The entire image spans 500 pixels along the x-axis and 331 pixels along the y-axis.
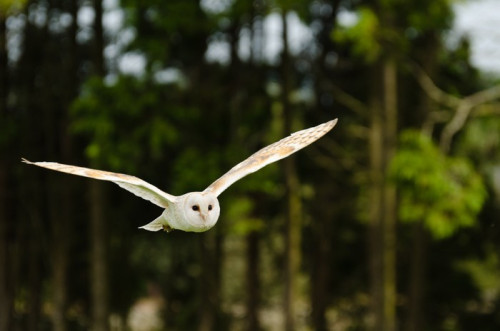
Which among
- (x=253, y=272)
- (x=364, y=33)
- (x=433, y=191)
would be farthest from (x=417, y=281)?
(x=364, y=33)

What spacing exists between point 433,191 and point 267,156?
19.3ft

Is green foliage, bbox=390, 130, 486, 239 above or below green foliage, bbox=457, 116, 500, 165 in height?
below

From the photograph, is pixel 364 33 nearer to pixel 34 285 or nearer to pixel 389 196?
pixel 389 196

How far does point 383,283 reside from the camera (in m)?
13.1

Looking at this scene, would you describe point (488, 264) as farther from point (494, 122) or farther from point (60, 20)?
point (60, 20)

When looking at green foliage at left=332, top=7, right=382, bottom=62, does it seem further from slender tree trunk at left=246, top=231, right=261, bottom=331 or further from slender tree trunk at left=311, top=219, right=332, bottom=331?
slender tree trunk at left=311, top=219, right=332, bottom=331

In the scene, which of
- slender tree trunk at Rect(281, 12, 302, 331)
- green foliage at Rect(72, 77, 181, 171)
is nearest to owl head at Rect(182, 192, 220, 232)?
green foliage at Rect(72, 77, 181, 171)

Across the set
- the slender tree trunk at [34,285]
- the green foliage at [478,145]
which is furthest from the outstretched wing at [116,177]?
the slender tree trunk at [34,285]

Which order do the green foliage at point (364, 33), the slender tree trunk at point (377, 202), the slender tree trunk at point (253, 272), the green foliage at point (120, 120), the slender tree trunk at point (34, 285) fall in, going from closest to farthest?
the green foliage at point (364, 33) < the green foliage at point (120, 120) < the slender tree trunk at point (377, 202) < the slender tree trunk at point (34, 285) < the slender tree trunk at point (253, 272)

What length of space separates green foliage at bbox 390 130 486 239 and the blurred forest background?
0.03m

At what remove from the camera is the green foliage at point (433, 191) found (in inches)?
413

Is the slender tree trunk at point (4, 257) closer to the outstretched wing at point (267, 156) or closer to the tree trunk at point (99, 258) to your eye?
the tree trunk at point (99, 258)

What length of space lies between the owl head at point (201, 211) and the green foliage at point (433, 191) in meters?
6.31

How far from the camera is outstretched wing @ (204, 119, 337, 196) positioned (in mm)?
4754
